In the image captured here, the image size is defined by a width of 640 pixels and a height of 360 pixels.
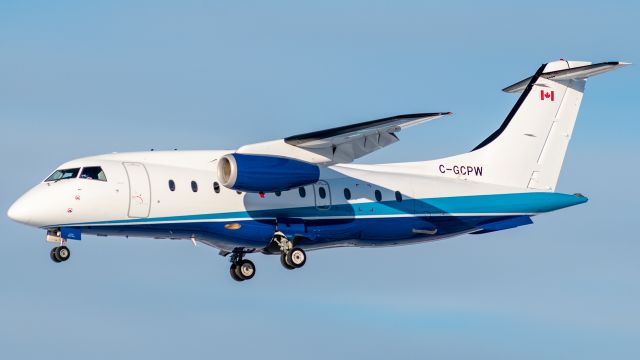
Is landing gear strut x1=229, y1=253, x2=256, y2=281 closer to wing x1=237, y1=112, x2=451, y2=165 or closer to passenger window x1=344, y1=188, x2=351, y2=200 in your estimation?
passenger window x1=344, y1=188, x2=351, y2=200

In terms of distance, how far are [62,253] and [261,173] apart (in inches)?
174

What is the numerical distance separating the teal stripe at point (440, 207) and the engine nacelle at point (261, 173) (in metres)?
1.13

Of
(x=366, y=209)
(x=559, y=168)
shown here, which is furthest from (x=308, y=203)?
(x=559, y=168)

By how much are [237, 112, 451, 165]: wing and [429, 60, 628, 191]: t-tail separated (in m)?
4.40

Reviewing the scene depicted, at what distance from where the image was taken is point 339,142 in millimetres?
25109

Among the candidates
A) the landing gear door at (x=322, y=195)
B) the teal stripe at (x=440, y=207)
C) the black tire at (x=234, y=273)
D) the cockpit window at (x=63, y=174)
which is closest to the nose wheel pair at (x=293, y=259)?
the teal stripe at (x=440, y=207)

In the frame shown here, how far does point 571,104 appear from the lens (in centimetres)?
2970

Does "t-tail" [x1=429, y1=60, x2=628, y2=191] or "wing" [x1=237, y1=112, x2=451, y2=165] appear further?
"t-tail" [x1=429, y1=60, x2=628, y2=191]

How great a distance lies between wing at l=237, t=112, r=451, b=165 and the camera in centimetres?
2419

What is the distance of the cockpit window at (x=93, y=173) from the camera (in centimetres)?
2400

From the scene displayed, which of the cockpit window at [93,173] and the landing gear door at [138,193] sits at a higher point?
the cockpit window at [93,173]

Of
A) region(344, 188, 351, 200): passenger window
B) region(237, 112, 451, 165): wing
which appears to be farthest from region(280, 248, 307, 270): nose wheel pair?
region(237, 112, 451, 165): wing

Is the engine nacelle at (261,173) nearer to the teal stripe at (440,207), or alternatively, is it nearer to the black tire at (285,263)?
the teal stripe at (440,207)

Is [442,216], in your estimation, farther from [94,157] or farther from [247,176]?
[94,157]
